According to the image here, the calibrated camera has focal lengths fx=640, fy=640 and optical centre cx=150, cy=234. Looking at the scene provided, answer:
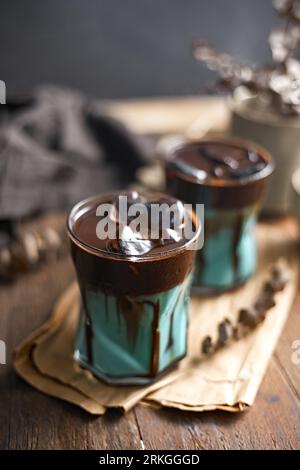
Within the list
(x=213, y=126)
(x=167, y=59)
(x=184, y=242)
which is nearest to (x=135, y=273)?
(x=184, y=242)

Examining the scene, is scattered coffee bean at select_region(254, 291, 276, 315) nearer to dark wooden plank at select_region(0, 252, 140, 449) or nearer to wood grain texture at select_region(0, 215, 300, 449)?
wood grain texture at select_region(0, 215, 300, 449)

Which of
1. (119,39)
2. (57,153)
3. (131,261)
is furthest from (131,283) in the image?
(119,39)

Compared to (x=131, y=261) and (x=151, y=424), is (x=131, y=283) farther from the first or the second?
(x=151, y=424)

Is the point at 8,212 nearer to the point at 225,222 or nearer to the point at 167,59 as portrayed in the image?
the point at 225,222

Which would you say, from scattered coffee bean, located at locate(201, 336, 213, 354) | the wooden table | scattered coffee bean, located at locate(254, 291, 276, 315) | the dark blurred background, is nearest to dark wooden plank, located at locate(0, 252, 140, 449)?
the wooden table

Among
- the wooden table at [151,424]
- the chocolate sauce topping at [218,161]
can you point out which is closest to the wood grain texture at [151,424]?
the wooden table at [151,424]
